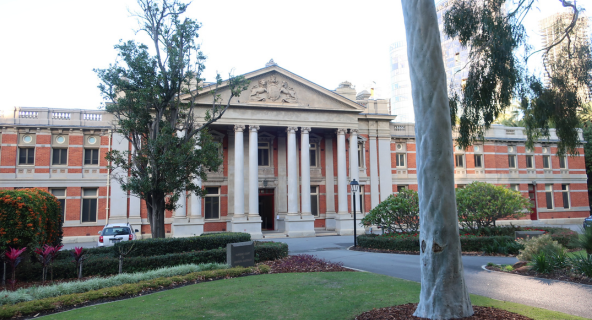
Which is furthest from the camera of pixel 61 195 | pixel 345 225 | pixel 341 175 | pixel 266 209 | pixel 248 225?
pixel 266 209

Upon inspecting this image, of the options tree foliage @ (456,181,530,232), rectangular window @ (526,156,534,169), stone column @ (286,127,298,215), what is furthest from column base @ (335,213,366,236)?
rectangular window @ (526,156,534,169)

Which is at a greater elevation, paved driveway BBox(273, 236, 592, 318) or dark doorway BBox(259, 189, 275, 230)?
dark doorway BBox(259, 189, 275, 230)

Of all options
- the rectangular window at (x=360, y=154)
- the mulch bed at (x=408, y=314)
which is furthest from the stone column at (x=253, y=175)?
the mulch bed at (x=408, y=314)

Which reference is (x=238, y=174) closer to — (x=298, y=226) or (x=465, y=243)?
(x=298, y=226)

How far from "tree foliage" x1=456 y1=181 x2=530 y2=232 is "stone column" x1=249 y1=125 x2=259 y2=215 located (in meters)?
14.9

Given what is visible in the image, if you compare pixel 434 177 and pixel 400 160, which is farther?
pixel 400 160

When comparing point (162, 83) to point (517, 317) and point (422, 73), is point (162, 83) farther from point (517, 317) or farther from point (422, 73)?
point (517, 317)

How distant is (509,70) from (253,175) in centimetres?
1955

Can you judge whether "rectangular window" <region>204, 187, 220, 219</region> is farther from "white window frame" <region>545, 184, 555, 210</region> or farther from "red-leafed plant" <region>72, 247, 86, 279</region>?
"white window frame" <region>545, 184, 555, 210</region>

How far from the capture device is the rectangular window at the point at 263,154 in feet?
111

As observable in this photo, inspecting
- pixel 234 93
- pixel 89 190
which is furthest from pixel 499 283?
pixel 89 190

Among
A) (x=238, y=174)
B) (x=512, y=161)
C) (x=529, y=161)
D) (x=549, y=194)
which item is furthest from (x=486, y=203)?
(x=549, y=194)

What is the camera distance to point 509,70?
1523 cm

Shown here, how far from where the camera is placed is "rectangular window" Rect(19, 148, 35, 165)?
96.3 ft
